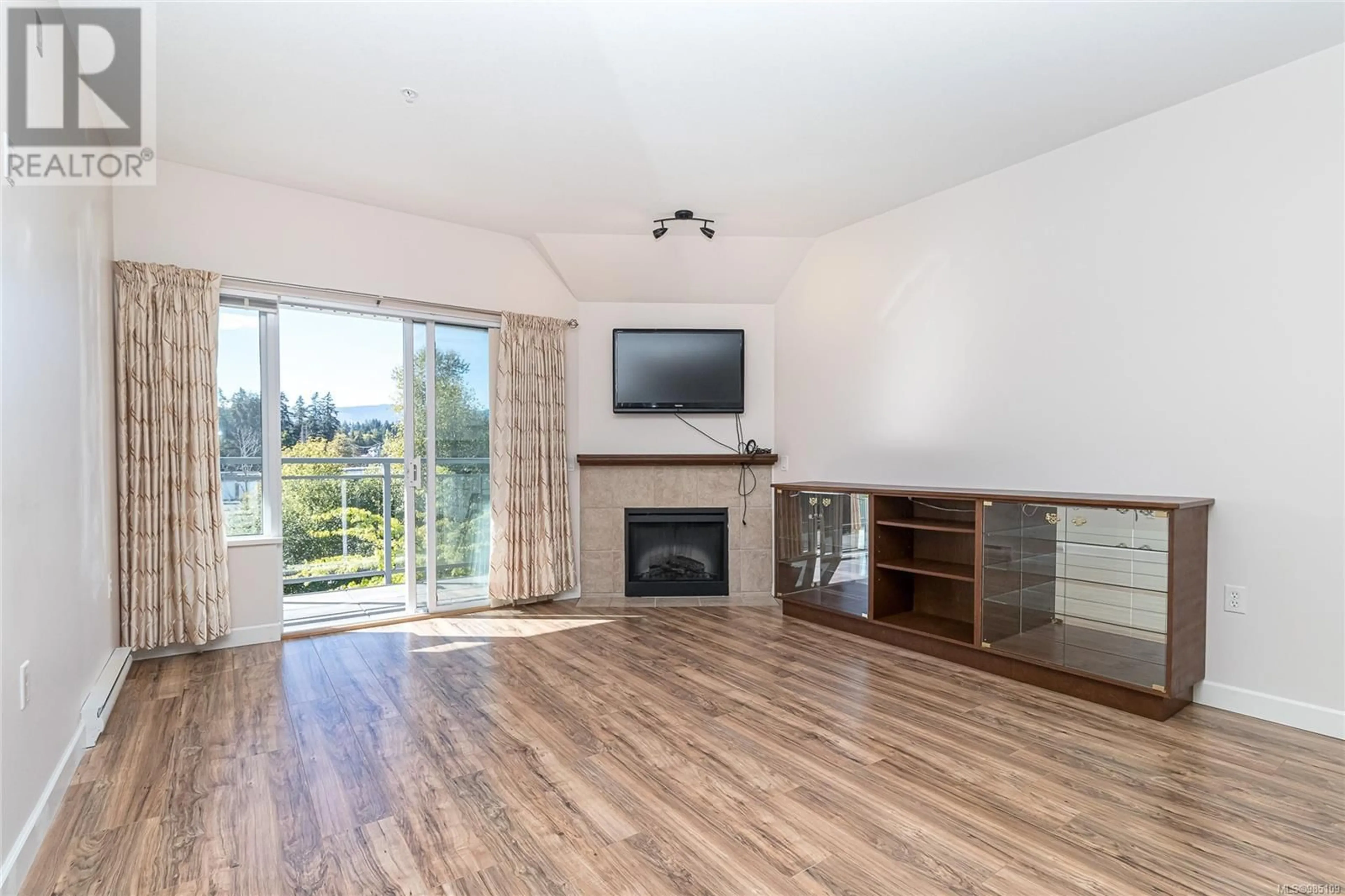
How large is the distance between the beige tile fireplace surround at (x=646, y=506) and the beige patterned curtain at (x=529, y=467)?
0.18 meters

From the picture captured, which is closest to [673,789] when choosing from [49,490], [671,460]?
[49,490]

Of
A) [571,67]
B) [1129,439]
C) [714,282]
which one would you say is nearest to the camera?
[571,67]

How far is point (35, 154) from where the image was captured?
225cm

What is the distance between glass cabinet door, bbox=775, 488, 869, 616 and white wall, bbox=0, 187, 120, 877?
371 cm

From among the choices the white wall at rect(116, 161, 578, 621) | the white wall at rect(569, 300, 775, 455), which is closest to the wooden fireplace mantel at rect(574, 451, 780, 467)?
the white wall at rect(569, 300, 775, 455)

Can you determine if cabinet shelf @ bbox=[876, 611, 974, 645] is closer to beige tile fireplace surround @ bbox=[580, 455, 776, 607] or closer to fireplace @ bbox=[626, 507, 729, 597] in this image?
beige tile fireplace surround @ bbox=[580, 455, 776, 607]

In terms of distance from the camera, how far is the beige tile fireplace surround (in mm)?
5145

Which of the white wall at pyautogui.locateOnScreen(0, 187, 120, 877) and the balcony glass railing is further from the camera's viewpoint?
the balcony glass railing

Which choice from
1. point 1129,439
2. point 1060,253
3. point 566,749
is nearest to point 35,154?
point 566,749

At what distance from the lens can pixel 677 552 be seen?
17.4 ft

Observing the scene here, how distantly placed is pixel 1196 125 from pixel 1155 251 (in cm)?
56

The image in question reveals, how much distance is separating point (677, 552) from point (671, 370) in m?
1.48

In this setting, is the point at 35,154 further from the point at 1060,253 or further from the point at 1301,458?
the point at 1301,458

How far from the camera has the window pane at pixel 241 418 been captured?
3.85 m
